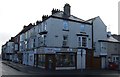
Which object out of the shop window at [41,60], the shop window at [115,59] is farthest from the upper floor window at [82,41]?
the shop window at [115,59]

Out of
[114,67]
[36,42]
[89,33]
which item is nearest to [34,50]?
[36,42]

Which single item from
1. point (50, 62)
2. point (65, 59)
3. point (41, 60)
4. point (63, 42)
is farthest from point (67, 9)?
point (50, 62)

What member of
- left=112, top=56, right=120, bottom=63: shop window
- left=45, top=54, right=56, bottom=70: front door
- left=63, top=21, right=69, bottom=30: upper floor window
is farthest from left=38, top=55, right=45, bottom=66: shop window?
left=112, top=56, right=120, bottom=63: shop window

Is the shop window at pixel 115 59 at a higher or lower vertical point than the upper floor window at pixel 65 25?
lower

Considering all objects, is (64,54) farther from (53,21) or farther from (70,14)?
(70,14)

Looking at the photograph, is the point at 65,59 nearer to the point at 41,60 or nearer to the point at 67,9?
the point at 41,60

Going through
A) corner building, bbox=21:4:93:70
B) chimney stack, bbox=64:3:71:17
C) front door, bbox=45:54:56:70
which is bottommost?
front door, bbox=45:54:56:70

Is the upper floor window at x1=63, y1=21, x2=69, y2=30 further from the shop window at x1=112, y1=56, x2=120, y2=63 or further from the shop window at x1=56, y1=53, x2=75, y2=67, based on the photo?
the shop window at x1=112, y1=56, x2=120, y2=63

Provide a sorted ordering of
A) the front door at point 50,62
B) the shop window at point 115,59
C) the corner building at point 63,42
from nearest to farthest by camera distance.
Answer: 1. the front door at point 50,62
2. the corner building at point 63,42
3. the shop window at point 115,59

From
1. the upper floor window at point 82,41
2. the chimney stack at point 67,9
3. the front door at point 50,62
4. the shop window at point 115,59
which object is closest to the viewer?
the front door at point 50,62

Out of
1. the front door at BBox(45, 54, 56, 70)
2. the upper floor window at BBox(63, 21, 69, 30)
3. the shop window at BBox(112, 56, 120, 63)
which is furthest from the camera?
the shop window at BBox(112, 56, 120, 63)

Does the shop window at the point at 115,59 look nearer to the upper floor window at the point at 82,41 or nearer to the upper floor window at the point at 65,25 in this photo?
the upper floor window at the point at 82,41

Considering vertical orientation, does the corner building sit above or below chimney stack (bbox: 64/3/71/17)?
below

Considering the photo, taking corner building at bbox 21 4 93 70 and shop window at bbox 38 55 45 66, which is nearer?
corner building at bbox 21 4 93 70
